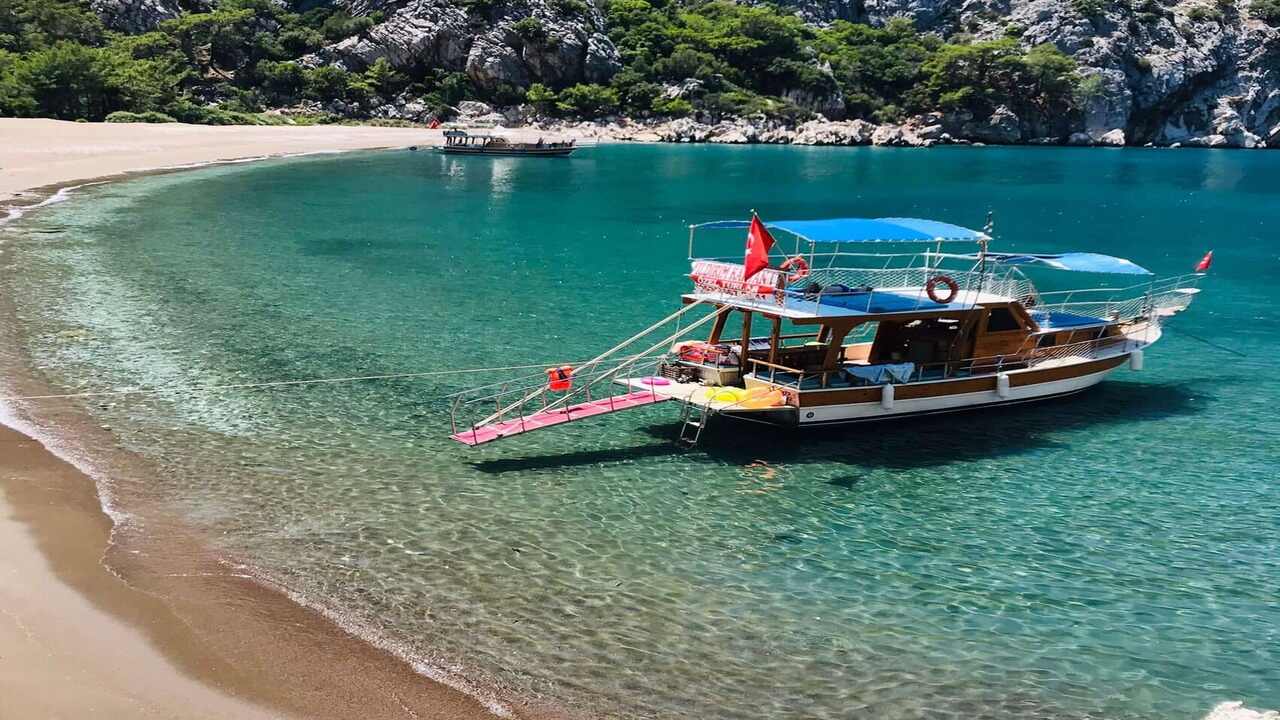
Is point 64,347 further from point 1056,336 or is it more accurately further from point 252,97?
point 252,97

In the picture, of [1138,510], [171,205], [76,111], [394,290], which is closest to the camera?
[1138,510]

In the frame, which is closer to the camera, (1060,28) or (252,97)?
(252,97)

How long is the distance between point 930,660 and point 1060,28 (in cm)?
19431

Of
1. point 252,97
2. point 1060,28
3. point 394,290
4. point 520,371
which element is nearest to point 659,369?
point 520,371

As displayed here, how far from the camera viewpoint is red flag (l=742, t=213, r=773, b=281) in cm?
2207

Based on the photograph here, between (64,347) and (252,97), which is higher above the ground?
(252,97)

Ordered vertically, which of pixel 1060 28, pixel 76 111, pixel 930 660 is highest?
pixel 1060 28

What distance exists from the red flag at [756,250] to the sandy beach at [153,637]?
12.6m

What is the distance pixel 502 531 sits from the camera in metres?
17.7

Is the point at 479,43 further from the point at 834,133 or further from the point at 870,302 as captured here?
the point at 870,302

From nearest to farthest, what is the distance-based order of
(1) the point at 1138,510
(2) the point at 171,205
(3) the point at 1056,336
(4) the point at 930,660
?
(4) the point at 930,660 < (1) the point at 1138,510 < (3) the point at 1056,336 < (2) the point at 171,205

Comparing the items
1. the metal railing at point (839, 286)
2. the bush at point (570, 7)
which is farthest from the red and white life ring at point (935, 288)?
the bush at point (570, 7)

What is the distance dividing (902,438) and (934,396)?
153cm

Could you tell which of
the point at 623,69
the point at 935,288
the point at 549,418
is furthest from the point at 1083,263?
the point at 623,69
